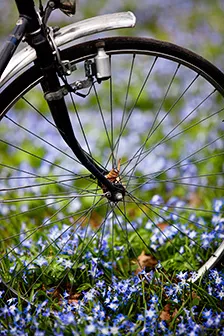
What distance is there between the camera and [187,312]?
256cm

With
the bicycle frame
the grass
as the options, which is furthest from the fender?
the grass

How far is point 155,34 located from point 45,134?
2.49 metres

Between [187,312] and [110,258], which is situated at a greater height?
[110,258]

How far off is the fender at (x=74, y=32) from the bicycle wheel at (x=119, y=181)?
2.3 inches

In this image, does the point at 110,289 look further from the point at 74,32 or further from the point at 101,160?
the point at 101,160

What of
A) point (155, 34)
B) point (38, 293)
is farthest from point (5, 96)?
point (155, 34)

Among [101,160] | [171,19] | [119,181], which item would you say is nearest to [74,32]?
[119,181]

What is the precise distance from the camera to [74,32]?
2.39 meters

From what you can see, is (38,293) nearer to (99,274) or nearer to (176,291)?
(99,274)

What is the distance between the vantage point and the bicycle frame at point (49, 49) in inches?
89.4

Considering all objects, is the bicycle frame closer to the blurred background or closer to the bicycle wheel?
the bicycle wheel

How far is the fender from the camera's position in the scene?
2.37 metres

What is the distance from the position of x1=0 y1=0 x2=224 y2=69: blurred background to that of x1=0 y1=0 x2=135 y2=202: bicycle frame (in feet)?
12.4

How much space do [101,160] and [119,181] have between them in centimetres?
182
